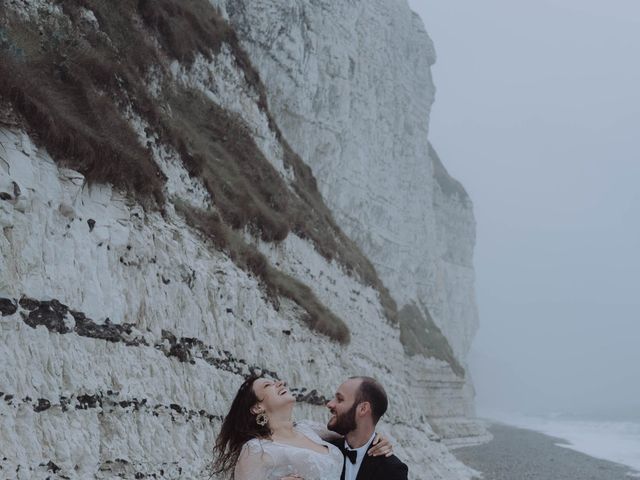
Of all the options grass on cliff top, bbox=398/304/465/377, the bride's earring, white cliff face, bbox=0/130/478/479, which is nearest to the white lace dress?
the bride's earring

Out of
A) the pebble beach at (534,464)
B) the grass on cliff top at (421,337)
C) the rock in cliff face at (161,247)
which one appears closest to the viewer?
the rock in cliff face at (161,247)

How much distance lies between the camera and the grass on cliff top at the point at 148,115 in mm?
10555

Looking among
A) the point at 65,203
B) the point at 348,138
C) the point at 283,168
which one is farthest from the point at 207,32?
the point at 348,138

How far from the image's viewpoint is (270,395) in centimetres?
395

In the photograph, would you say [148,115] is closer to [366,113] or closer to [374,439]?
[374,439]

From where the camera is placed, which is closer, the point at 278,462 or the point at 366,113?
the point at 278,462

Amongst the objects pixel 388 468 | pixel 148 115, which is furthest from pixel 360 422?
pixel 148 115

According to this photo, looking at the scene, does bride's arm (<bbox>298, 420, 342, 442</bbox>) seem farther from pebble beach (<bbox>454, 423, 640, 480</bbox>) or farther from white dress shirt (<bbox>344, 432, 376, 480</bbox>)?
pebble beach (<bbox>454, 423, 640, 480</bbox>)

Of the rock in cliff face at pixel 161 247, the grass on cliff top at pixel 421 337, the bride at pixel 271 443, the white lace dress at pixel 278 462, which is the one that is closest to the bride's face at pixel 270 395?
the bride at pixel 271 443

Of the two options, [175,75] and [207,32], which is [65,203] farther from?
[207,32]

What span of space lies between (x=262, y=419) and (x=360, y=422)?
63cm

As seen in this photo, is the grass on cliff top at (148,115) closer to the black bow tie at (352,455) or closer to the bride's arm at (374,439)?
the bride's arm at (374,439)

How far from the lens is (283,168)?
93.8 ft

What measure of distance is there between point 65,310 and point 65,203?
153cm
